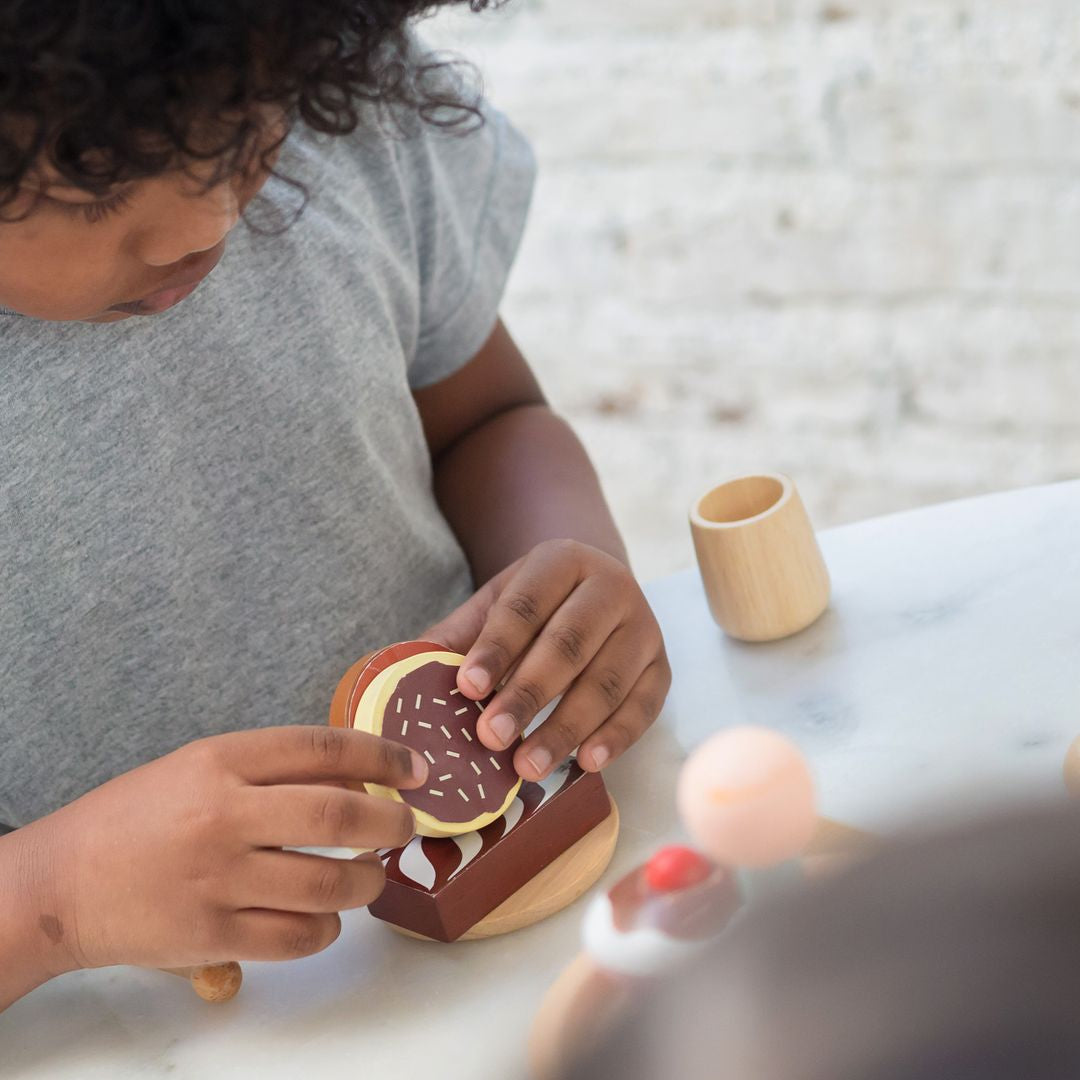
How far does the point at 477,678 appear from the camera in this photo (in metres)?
0.53

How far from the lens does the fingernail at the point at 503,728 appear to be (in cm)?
52

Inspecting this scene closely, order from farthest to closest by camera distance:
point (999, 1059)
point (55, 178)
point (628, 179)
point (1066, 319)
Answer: point (628, 179), point (1066, 319), point (55, 178), point (999, 1059)

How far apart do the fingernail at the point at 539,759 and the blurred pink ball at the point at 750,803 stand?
55 mm

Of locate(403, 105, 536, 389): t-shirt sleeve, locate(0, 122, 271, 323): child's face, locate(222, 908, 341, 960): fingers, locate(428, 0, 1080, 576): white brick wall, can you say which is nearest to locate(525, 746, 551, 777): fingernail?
locate(222, 908, 341, 960): fingers

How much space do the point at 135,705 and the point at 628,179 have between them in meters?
0.94

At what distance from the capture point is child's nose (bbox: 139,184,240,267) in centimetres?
45

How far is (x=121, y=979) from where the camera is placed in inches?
19.9

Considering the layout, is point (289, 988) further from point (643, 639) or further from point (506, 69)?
point (506, 69)

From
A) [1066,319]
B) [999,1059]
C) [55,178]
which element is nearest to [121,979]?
[55,178]

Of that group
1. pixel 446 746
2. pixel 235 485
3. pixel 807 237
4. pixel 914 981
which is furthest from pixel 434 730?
pixel 807 237

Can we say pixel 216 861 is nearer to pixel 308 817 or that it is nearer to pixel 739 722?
pixel 308 817

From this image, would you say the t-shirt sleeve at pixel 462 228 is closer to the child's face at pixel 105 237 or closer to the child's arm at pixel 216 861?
the child's face at pixel 105 237

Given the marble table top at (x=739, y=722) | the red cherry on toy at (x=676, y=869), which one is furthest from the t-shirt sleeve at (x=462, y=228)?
the red cherry on toy at (x=676, y=869)

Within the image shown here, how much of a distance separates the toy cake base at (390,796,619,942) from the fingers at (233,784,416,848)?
55 millimetres
